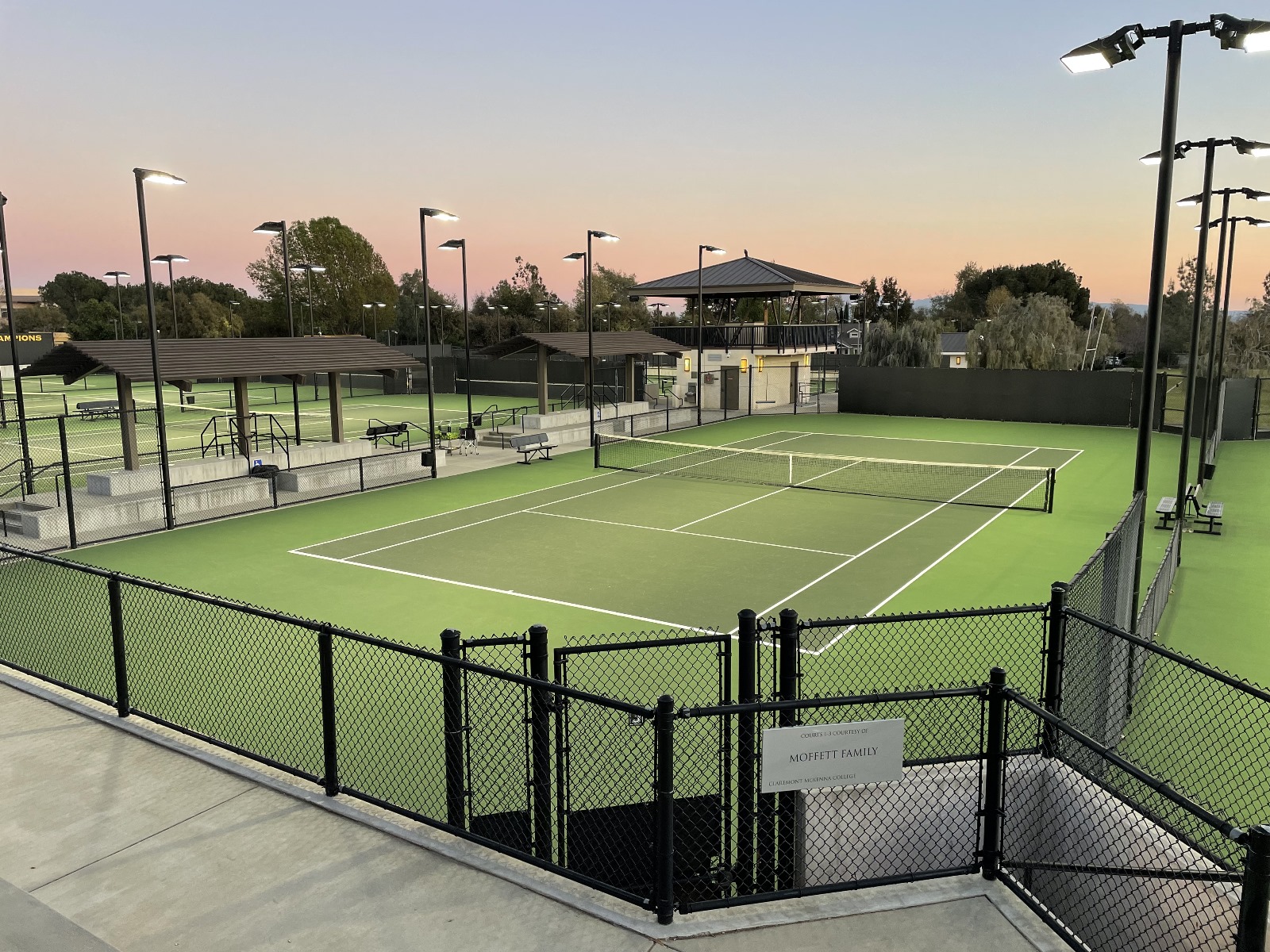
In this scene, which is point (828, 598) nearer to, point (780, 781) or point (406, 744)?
point (406, 744)

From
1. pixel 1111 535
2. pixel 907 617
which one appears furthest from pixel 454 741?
pixel 1111 535

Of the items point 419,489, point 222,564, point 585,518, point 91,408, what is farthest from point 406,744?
point 91,408

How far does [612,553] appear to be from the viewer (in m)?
18.4

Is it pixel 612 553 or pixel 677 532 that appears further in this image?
pixel 677 532

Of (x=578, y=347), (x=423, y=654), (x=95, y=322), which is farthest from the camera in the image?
(x=95, y=322)

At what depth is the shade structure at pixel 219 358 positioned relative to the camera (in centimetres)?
2267

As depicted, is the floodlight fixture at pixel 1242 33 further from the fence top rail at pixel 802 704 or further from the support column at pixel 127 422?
the support column at pixel 127 422

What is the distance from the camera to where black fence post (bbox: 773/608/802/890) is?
654cm

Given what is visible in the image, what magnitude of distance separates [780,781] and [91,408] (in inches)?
1914

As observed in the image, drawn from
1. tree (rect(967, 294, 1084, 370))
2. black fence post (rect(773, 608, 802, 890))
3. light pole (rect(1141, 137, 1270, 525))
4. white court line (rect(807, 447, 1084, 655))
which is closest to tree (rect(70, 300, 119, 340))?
tree (rect(967, 294, 1084, 370))

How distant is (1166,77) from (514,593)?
440 inches

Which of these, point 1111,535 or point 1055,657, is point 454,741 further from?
point 1111,535

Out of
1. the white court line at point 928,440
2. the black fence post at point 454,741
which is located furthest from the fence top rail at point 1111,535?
the white court line at point 928,440

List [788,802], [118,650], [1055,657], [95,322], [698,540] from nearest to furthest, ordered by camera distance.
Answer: [788,802] < [1055,657] < [118,650] < [698,540] < [95,322]
